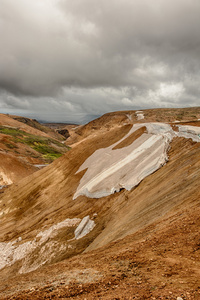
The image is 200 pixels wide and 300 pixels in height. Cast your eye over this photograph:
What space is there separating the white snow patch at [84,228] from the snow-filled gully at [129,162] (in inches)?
174

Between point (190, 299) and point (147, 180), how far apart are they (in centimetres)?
1601

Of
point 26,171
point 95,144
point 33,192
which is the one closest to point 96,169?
point 95,144

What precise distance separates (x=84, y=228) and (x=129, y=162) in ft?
36.5

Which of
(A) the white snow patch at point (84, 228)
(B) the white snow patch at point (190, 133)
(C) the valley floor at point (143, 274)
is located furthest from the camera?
(B) the white snow patch at point (190, 133)

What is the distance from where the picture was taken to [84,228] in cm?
1731

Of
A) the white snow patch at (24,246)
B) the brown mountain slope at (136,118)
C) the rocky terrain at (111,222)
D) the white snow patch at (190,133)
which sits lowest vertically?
the white snow patch at (24,246)

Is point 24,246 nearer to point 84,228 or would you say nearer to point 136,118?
point 84,228

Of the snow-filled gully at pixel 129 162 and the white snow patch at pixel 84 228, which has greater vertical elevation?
the snow-filled gully at pixel 129 162

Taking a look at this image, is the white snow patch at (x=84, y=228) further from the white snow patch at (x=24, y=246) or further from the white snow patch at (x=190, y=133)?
the white snow patch at (x=190, y=133)

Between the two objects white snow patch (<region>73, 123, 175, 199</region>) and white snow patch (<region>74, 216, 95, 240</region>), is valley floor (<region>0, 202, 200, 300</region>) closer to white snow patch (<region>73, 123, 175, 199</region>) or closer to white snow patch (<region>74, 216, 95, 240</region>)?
white snow patch (<region>74, 216, 95, 240</region>)

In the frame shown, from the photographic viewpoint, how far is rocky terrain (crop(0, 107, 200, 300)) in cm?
595

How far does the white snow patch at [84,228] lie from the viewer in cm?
1672

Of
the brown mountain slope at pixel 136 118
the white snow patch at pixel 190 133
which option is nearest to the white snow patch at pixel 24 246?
the white snow patch at pixel 190 133

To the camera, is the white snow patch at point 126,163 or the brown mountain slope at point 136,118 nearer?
the white snow patch at point 126,163
